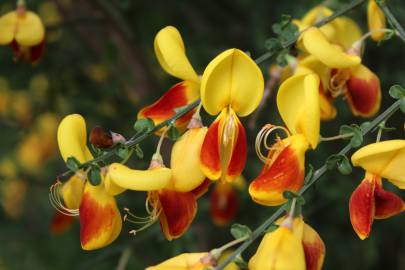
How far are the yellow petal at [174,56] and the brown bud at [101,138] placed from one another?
20 centimetres

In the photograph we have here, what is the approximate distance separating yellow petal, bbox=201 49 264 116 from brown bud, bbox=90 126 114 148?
156 mm

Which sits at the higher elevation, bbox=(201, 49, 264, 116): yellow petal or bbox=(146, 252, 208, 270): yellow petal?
bbox=(201, 49, 264, 116): yellow petal

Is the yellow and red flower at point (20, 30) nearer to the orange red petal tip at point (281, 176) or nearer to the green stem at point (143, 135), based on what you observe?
the green stem at point (143, 135)

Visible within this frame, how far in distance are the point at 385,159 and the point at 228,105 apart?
0.84 feet

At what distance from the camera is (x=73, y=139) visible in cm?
142

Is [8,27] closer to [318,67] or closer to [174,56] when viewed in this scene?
[174,56]

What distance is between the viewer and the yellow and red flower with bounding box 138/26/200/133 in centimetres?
151

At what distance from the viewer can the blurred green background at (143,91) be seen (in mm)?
2434

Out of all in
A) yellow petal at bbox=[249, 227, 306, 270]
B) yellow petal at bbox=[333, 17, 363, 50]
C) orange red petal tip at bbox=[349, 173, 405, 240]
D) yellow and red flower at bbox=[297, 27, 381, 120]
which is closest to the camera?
yellow petal at bbox=[249, 227, 306, 270]

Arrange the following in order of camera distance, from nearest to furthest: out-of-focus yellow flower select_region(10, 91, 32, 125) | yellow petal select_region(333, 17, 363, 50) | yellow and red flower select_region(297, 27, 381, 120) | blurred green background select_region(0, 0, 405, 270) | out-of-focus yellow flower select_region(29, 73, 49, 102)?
yellow and red flower select_region(297, 27, 381, 120) < yellow petal select_region(333, 17, 363, 50) < blurred green background select_region(0, 0, 405, 270) < out-of-focus yellow flower select_region(29, 73, 49, 102) < out-of-focus yellow flower select_region(10, 91, 32, 125)

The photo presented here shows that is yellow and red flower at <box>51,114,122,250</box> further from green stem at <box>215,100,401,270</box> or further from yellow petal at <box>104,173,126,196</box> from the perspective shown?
green stem at <box>215,100,401,270</box>

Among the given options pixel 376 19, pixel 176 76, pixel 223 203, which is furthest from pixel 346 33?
pixel 223 203

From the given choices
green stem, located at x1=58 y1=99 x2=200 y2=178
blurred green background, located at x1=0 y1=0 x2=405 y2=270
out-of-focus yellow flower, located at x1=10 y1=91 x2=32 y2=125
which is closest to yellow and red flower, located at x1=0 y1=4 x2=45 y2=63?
blurred green background, located at x1=0 y1=0 x2=405 y2=270

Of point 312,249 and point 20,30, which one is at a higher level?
point 20,30
